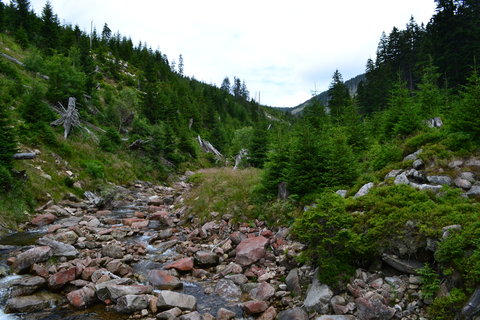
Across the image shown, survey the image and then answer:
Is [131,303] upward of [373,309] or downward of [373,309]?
downward

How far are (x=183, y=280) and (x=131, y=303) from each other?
8.13 ft

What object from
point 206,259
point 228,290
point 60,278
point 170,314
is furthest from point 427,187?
point 60,278

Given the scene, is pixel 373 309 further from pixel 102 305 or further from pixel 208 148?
pixel 208 148

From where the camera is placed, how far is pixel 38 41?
5047cm

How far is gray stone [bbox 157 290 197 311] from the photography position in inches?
324

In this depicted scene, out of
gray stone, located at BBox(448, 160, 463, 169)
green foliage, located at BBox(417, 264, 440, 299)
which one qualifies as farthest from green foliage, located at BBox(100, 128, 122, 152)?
green foliage, located at BBox(417, 264, 440, 299)

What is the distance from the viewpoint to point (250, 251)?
11.0 metres

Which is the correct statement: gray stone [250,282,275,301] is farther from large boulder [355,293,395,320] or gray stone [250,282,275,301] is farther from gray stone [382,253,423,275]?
gray stone [382,253,423,275]

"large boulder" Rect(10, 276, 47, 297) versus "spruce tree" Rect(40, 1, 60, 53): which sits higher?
"spruce tree" Rect(40, 1, 60, 53)

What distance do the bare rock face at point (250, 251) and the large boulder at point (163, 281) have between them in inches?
96.2

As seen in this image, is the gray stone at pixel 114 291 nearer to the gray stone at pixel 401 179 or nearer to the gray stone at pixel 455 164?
the gray stone at pixel 401 179

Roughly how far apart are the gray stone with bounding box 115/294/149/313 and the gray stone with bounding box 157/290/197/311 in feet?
1.50

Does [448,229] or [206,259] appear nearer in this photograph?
[448,229]

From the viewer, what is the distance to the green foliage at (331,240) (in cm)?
781
